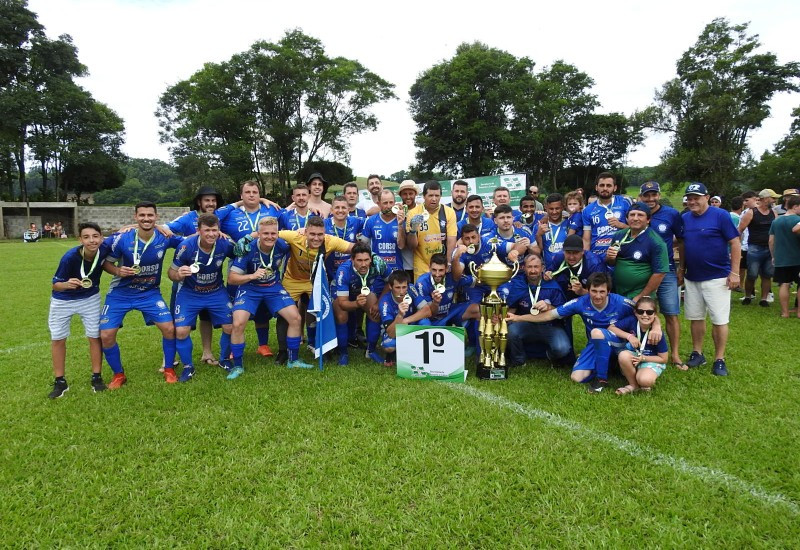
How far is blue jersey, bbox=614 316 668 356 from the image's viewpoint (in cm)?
445

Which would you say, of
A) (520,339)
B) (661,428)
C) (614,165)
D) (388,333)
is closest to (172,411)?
(388,333)

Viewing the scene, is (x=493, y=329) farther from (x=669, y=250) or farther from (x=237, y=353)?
(x=237, y=353)

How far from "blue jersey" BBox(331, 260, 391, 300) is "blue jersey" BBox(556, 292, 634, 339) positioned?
7.34ft

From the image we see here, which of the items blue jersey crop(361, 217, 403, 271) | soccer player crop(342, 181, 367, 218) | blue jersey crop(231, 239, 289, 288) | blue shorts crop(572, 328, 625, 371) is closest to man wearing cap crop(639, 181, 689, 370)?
blue shorts crop(572, 328, 625, 371)

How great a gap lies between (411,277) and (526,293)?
5.11ft

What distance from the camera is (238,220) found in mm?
5699

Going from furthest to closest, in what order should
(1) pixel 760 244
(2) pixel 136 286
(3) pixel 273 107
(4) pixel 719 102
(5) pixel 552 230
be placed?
(3) pixel 273 107, (4) pixel 719 102, (1) pixel 760 244, (5) pixel 552 230, (2) pixel 136 286

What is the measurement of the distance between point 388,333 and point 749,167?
108 ft

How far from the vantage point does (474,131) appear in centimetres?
3541

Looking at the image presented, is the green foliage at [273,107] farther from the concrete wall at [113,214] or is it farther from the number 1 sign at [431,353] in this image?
the number 1 sign at [431,353]

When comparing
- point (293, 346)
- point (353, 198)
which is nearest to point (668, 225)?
point (353, 198)

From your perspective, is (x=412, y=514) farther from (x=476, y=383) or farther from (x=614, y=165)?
(x=614, y=165)

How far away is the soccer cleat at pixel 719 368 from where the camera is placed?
15.7ft

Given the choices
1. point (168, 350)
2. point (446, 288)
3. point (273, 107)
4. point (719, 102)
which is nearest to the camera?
point (168, 350)
